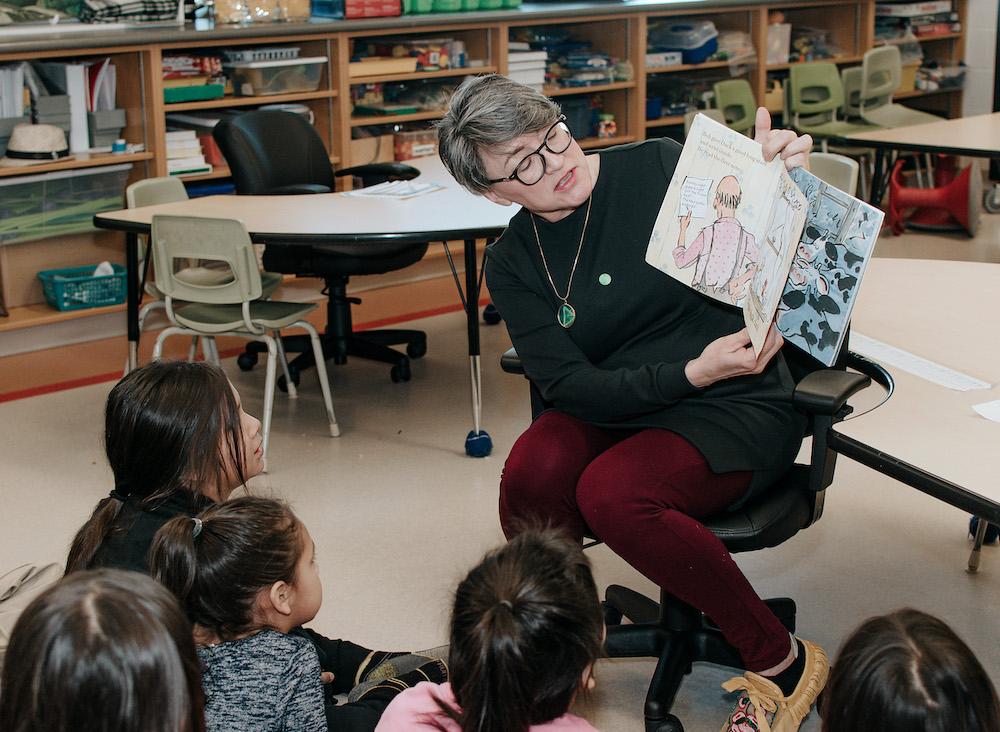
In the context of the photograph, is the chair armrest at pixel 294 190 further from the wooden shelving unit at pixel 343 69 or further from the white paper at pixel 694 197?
the white paper at pixel 694 197

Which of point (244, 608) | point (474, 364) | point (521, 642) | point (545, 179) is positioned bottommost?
point (474, 364)

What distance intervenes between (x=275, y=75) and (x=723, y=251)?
3103 millimetres

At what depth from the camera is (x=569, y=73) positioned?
5578 mm

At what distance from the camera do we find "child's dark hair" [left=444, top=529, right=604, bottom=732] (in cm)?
138

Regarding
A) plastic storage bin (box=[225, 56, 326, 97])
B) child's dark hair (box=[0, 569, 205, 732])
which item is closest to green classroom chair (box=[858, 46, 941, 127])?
plastic storage bin (box=[225, 56, 326, 97])

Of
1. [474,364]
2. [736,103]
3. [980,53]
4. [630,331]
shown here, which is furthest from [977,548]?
[980,53]

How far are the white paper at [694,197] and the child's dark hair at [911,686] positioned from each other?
929mm

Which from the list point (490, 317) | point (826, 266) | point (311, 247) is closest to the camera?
point (826, 266)

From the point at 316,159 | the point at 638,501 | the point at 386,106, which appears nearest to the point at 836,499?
the point at 638,501

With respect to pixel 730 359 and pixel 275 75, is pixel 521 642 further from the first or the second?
pixel 275 75

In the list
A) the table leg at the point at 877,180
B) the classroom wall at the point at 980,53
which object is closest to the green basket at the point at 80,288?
the table leg at the point at 877,180

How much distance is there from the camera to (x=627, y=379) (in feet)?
7.06

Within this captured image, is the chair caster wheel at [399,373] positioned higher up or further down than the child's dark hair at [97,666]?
further down

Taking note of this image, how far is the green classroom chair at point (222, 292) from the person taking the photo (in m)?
3.39
